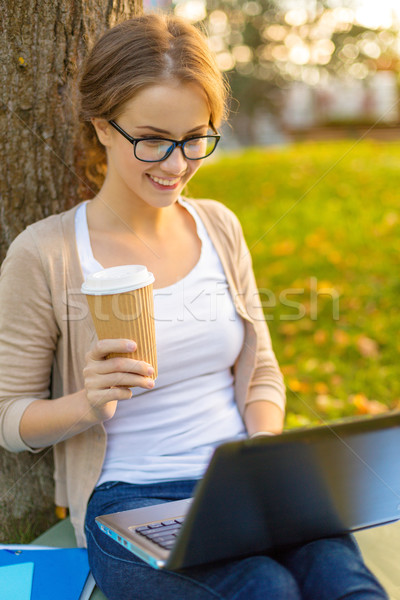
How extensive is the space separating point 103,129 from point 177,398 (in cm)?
84

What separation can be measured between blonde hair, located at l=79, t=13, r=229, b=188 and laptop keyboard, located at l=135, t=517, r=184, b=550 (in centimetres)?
112

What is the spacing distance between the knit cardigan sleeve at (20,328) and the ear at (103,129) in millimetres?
364

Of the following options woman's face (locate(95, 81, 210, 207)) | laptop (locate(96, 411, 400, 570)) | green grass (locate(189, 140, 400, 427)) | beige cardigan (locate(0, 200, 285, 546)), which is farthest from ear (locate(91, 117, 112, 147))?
green grass (locate(189, 140, 400, 427))

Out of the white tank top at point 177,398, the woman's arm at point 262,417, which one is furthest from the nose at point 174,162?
the woman's arm at point 262,417

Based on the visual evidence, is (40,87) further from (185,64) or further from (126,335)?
(126,335)

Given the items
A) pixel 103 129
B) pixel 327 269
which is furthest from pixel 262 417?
pixel 327 269

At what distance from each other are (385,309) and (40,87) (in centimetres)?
326

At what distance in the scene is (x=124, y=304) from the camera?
1525mm

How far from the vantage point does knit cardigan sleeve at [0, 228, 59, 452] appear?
181cm

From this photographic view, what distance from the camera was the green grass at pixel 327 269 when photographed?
401cm

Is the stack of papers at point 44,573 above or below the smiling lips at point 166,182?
below

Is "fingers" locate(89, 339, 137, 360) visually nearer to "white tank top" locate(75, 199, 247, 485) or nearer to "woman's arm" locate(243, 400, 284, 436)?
"white tank top" locate(75, 199, 247, 485)

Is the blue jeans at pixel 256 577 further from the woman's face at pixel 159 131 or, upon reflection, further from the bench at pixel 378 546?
the woman's face at pixel 159 131

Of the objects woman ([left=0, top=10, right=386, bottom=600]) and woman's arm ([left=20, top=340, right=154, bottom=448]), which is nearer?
woman's arm ([left=20, top=340, right=154, bottom=448])
